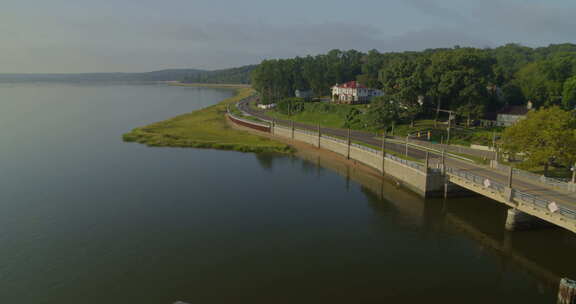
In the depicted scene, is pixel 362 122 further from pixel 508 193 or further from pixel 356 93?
pixel 508 193

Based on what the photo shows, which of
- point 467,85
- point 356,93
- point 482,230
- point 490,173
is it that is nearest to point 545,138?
point 490,173

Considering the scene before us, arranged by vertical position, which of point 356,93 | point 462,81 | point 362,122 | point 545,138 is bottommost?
point 362,122

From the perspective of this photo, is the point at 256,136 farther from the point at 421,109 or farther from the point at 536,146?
the point at 536,146

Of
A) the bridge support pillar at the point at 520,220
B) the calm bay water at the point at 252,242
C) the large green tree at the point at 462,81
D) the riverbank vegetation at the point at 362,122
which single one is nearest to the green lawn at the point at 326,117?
the riverbank vegetation at the point at 362,122

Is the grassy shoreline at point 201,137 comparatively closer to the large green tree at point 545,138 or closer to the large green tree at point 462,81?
the large green tree at point 462,81

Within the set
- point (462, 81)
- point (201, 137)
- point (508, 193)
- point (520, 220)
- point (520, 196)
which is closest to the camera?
point (520, 196)

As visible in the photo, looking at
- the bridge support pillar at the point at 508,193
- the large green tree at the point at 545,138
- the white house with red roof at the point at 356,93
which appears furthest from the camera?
the white house with red roof at the point at 356,93

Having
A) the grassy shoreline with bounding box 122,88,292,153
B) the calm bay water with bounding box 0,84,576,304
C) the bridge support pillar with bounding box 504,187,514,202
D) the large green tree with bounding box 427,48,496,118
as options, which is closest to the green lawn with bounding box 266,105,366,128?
the grassy shoreline with bounding box 122,88,292,153
